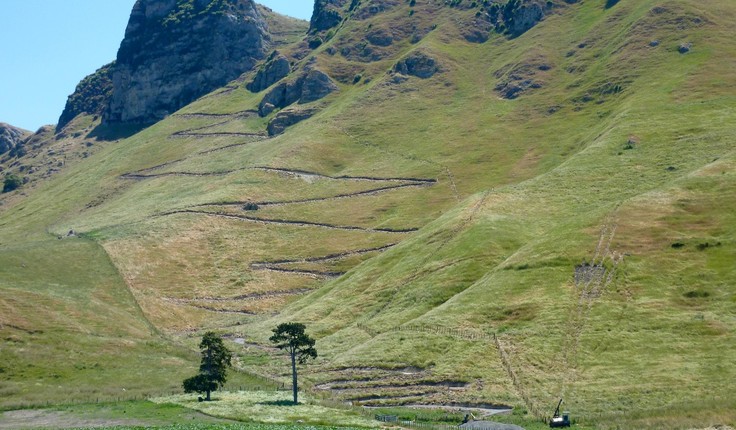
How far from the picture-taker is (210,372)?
8444 centimetres

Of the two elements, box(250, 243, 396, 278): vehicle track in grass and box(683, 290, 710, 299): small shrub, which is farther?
box(250, 243, 396, 278): vehicle track in grass

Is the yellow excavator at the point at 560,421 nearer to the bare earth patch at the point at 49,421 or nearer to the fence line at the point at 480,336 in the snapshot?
the fence line at the point at 480,336

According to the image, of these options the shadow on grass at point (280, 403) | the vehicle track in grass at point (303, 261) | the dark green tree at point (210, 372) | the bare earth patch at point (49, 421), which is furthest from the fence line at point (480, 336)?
the vehicle track in grass at point (303, 261)

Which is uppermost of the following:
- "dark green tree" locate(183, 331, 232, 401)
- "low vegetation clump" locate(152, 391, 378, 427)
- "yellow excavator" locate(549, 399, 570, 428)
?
"dark green tree" locate(183, 331, 232, 401)

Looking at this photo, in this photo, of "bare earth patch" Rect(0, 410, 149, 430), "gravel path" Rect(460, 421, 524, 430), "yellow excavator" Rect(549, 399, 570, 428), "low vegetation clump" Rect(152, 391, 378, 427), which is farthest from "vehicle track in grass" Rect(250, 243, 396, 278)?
"yellow excavator" Rect(549, 399, 570, 428)

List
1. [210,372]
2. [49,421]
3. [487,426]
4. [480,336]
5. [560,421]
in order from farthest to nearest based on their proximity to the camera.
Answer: [480,336]
[210,372]
[49,421]
[560,421]
[487,426]

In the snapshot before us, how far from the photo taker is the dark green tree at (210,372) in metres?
81.8

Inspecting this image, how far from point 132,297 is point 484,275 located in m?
65.0

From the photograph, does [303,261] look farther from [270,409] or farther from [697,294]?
[270,409]

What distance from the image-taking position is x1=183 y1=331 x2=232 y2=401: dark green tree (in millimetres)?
81750

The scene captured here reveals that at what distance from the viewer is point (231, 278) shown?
15812 cm

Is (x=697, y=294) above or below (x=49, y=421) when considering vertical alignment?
above

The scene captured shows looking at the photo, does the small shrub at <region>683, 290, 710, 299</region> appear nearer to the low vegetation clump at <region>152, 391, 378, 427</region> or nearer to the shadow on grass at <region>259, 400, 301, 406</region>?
the low vegetation clump at <region>152, 391, 378, 427</region>

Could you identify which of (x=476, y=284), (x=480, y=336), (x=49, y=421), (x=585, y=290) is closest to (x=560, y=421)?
(x=480, y=336)
